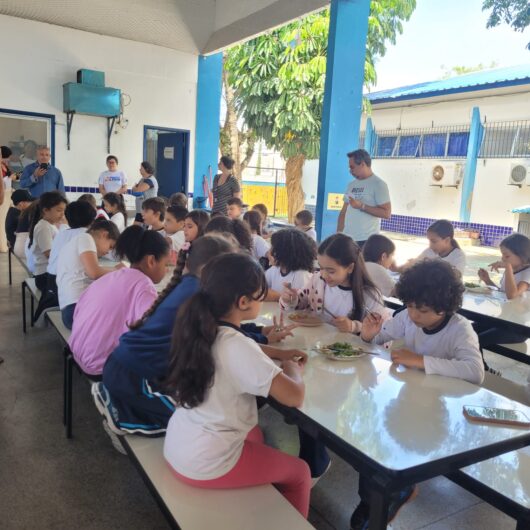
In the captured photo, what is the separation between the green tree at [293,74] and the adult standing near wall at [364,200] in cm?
475

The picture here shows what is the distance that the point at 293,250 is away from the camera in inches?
124

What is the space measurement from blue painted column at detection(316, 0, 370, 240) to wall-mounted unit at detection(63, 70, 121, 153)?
3740mm

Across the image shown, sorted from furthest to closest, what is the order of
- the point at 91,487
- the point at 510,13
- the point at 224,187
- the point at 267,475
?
1. the point at 224,187
2. the point at 510,13
3. the point at 91,487
4. the point at 267,475

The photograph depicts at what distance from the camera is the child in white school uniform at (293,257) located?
314cm

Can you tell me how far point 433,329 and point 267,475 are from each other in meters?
0.93

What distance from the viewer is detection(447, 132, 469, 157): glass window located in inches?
510

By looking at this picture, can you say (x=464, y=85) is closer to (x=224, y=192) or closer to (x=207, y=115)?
(x=207, y=115)

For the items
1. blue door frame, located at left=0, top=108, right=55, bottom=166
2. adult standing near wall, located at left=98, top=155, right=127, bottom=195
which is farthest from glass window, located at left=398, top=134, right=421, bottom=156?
blue door frame, located at left=0, top=108, right=55, bottom=166

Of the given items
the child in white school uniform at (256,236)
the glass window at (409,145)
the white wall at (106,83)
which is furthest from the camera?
the glass window at (409,145)

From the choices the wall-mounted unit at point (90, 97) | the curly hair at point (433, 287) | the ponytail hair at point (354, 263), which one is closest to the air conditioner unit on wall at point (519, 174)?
the wall-mounted unit at point (90, 97)

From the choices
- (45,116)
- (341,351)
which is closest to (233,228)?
(341,351)

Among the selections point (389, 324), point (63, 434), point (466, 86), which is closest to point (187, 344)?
point (389, 324)

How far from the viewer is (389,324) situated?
7.63 ft

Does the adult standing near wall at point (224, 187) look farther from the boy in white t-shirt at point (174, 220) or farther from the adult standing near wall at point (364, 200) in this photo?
the adult standing near wall at point (364, 200)
